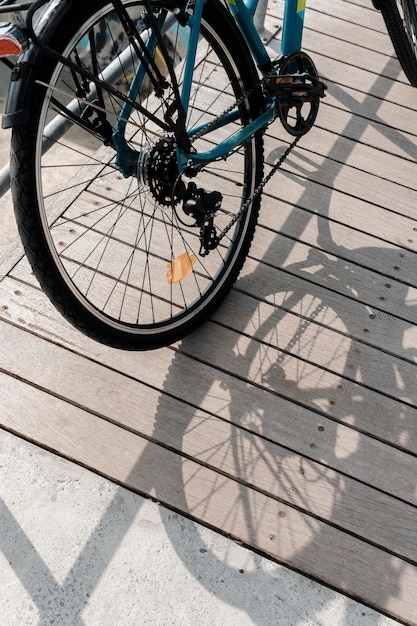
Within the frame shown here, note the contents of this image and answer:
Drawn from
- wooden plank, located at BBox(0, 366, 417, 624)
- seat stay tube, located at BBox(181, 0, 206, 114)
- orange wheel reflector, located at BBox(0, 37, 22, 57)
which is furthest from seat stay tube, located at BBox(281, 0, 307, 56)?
wooden plank, located at BBox(0, 366, 417, 624)

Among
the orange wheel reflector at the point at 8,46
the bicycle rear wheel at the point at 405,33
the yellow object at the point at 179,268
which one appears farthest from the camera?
the bicycle rear wheel at the point at 405,33

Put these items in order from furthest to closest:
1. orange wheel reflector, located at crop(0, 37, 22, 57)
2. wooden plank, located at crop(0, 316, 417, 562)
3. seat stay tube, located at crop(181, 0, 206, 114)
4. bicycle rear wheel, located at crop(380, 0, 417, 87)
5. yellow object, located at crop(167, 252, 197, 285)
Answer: bicycle rear wheel, located at crop(380, 0, 417, 87) < yellow object, located at crop(167, 252, 197, 285) < wooden plank, located at crop(0, 316, 417, 562) < seat stay tube, located at crop(181, 0, 206, 114) < orange wheel reflector, located at crop(0, 37, 22, 57)

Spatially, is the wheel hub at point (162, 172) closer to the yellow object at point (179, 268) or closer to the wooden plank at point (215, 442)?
the yellow object at point (179, 268)

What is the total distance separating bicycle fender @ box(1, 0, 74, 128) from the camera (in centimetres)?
128

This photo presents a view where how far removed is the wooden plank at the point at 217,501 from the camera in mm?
1564

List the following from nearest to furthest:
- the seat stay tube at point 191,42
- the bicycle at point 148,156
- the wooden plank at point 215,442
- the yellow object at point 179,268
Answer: the bicycle at point 148,156 → the seat stay tube at point 191,42 → the wooden plank at point 215,442 → the yellow object at point 179,268

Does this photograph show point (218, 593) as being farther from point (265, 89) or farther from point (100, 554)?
point (265, 89)

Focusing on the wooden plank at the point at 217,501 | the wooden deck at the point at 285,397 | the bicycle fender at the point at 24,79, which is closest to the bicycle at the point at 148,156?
the bicycle fender at the point at 24,79

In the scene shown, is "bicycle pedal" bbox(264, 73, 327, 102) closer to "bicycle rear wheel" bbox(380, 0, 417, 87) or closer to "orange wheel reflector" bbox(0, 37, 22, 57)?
"bicycle rear wheel" bbox(380, 0, 417, 87)

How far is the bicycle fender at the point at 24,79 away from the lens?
4.20 feet

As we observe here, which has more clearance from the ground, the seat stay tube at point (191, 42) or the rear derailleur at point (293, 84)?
the seat stay tube at point (191, 42)

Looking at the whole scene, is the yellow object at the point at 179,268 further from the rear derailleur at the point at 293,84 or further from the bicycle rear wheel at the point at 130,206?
the rear derailleur at the point at 293,84

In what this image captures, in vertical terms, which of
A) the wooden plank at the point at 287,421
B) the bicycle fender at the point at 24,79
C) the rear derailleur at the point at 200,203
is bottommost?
the wooden plank at the point at 287,421

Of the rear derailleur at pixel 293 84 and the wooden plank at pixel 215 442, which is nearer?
the wooden plank at pixel 215 442
